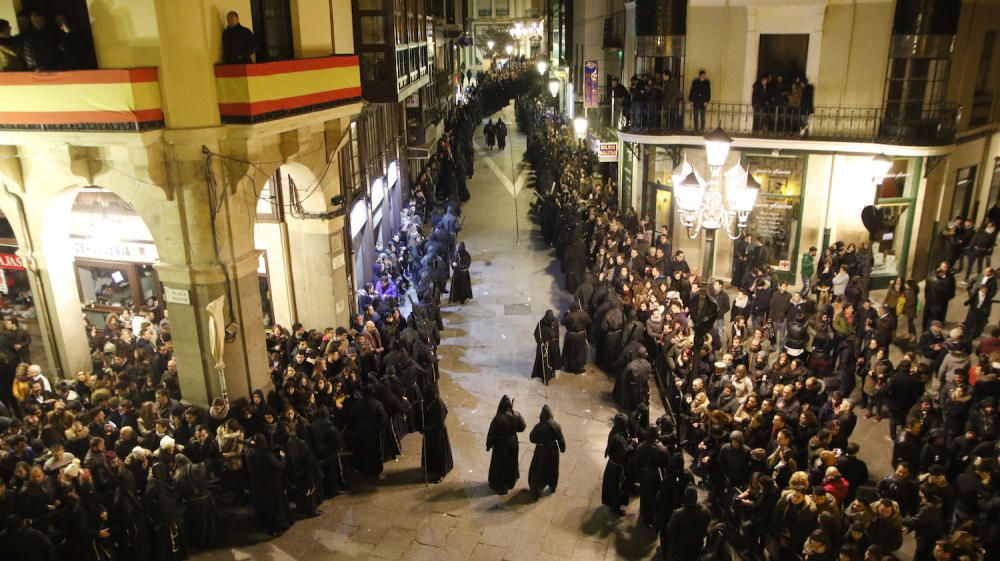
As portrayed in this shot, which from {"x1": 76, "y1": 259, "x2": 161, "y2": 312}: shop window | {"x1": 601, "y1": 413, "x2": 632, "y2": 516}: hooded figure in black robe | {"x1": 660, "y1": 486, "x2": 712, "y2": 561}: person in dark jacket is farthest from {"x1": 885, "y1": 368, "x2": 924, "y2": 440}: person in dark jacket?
{"x1": 76, "y1": 259, "x2": 161, "y2": 312}: shop window

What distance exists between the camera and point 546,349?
15.3m

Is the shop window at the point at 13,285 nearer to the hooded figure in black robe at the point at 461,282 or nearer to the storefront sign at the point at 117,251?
the storefront sign at the point at 117,251

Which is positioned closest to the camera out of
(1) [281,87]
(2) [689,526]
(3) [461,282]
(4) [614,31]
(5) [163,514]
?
(2) [689,526]

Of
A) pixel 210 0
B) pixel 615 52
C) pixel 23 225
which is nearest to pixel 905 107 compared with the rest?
pixel 615 52

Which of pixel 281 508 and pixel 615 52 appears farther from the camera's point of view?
pixel 615 52

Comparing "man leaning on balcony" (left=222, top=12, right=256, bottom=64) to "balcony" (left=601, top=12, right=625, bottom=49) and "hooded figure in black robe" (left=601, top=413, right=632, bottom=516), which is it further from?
"balcony" (left=601, top=12, right=625, bottom=49)

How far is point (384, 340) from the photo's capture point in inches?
Result: 585

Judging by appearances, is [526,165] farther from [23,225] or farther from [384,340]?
[23,225]

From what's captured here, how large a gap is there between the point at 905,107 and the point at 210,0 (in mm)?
15195

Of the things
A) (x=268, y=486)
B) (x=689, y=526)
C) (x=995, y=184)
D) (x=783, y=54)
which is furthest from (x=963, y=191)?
(x=268, y=486)

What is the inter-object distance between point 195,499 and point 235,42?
20.9 feet

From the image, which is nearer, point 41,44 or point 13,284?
point 41,44

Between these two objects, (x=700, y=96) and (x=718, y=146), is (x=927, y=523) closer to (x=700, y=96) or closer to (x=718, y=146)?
(x=718, y=146)

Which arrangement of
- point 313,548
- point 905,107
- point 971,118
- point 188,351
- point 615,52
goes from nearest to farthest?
point 313,548
point 188,351
point 905,107
point 971,118
point 615,52
